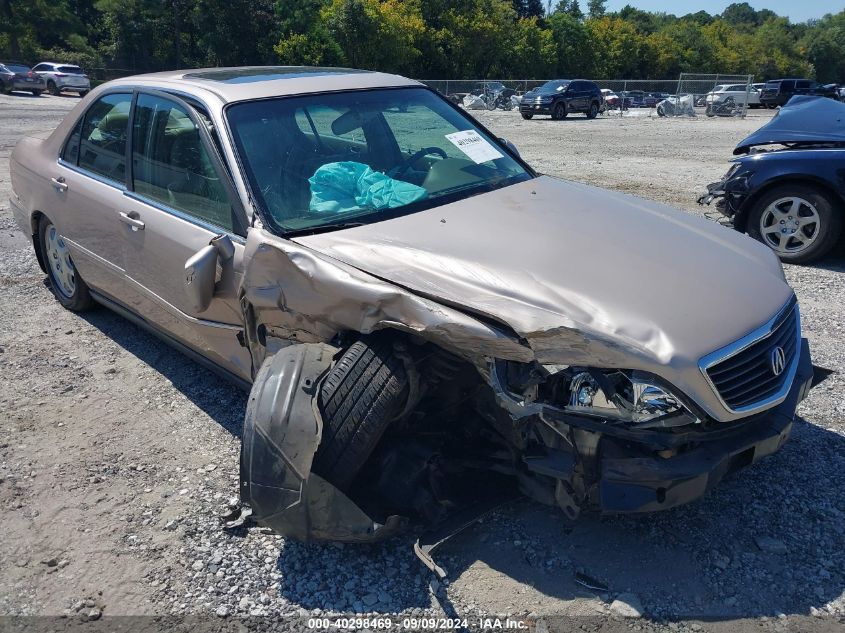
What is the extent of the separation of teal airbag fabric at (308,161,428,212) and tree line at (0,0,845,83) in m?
40.9

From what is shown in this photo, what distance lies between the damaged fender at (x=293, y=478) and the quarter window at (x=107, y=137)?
2220mm

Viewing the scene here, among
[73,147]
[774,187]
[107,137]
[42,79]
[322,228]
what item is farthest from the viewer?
[42,79]

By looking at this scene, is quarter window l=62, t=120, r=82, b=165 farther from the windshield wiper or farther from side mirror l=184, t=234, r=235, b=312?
the windshield wiper

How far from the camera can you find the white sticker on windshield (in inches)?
160

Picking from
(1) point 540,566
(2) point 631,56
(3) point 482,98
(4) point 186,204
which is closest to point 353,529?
(1) point 540,566

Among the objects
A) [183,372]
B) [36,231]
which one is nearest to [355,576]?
[183,372]

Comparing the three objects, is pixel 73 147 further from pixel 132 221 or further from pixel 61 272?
pixel 132 221

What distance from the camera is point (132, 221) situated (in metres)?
3.94

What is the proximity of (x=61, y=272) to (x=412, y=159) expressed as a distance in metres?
3.02

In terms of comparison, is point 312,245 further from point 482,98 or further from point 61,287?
point 482,98

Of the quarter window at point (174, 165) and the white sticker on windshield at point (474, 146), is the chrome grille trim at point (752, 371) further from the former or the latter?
the quarter window at point (174, 165)

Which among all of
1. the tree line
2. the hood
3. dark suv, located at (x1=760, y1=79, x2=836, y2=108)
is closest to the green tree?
the tree line

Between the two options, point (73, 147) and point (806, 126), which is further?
point (806, 126)

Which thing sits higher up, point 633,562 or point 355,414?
point 355,414
